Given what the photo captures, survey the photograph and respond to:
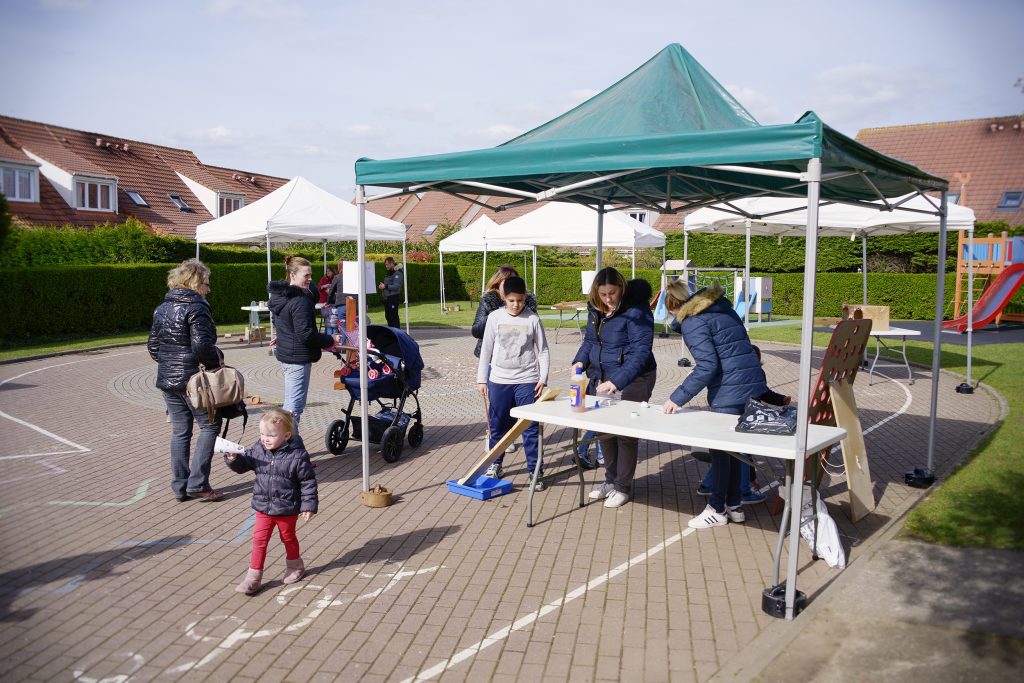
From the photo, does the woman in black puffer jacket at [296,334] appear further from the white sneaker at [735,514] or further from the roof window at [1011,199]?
the roof window at [1011,199]

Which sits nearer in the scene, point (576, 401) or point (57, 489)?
point (576, 401)

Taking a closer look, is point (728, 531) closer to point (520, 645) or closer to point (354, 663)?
point (520, 645)

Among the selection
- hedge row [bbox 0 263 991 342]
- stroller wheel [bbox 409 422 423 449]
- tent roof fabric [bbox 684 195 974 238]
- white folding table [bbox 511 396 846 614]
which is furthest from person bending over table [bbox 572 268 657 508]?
hedge row [bbox 0 263 991 342]

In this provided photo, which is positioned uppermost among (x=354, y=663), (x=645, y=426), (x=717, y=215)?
(x=717, y=215)

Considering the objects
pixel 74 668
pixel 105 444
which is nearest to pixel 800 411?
pixel 74 668

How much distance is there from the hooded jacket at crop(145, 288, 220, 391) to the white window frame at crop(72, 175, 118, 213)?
93.2 ft

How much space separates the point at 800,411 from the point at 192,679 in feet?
11.3

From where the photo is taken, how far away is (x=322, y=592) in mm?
4668

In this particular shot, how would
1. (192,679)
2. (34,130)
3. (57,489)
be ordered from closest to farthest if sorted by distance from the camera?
(192,679)
(57,489)
(34,130)

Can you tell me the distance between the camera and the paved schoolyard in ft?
12.8

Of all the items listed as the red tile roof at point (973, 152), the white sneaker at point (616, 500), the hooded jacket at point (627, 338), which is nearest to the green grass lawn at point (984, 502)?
the white sneaker at point (616, 500)

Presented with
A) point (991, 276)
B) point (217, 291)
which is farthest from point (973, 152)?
point (217, 291)

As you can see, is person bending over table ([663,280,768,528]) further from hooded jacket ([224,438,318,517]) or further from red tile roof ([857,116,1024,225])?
red tile roof ([857,116,1024,225])

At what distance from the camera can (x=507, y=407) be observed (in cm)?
674
